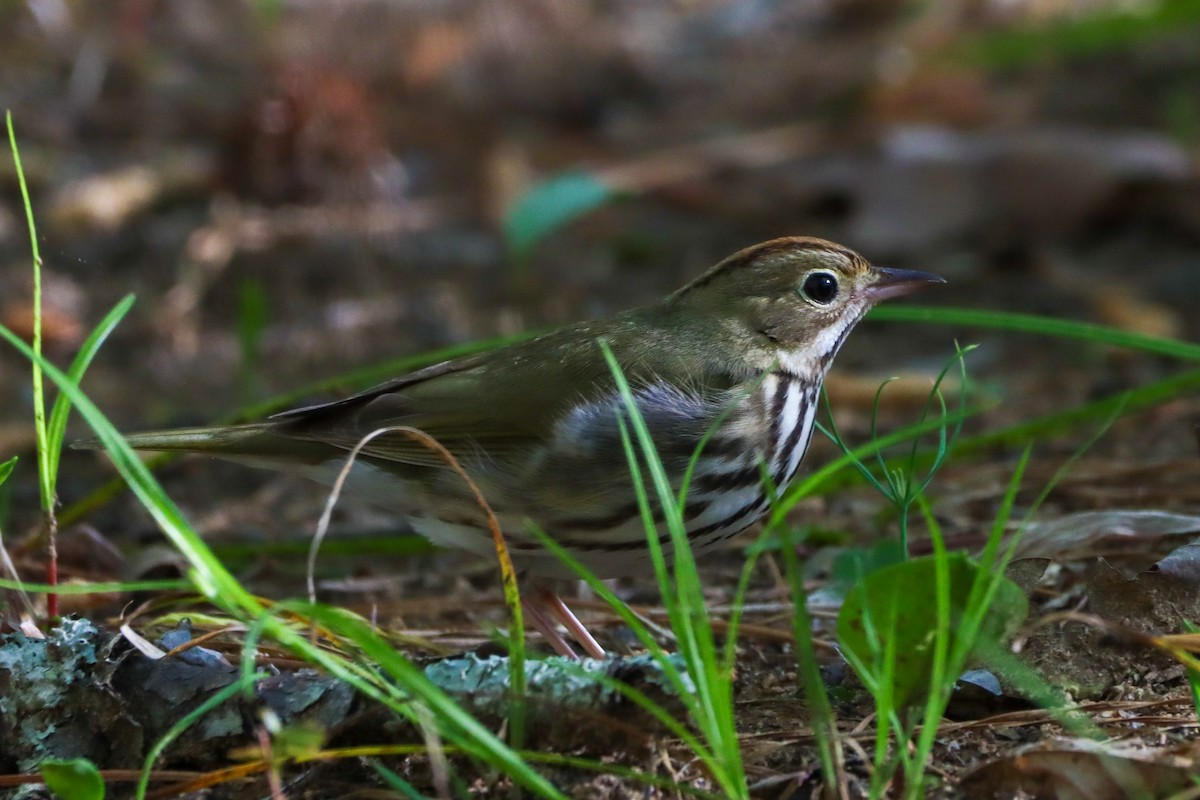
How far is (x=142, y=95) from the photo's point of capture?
713cm

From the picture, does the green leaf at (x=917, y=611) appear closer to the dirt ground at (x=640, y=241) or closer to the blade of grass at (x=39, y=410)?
the dirt ground at (x=640, y=241)

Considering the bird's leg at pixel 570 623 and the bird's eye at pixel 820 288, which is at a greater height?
the bird's eye at pixel 820 288

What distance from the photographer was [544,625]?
9.20 ft

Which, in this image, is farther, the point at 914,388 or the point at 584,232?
the point at 584,232

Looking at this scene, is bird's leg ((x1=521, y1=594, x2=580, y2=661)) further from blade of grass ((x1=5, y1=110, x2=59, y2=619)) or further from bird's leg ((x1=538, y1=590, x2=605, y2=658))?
blade of grass ((x1=5, y1=110, x2=59, y2=619))

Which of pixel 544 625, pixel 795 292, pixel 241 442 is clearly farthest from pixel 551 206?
pixel 544 625

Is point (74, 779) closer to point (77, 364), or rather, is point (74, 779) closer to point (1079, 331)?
point (77, 364)

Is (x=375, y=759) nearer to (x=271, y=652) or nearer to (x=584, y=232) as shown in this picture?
(x=271, y=652)

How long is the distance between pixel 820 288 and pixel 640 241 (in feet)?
9.61

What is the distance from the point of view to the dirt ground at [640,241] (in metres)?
2.43

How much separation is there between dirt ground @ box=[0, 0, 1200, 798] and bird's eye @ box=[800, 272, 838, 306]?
40cm

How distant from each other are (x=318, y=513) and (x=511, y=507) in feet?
4.10

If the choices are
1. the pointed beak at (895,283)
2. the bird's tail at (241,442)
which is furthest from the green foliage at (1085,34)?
the bird's tail at (241,442)

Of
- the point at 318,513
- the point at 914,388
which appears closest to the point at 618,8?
the point at 914,388
